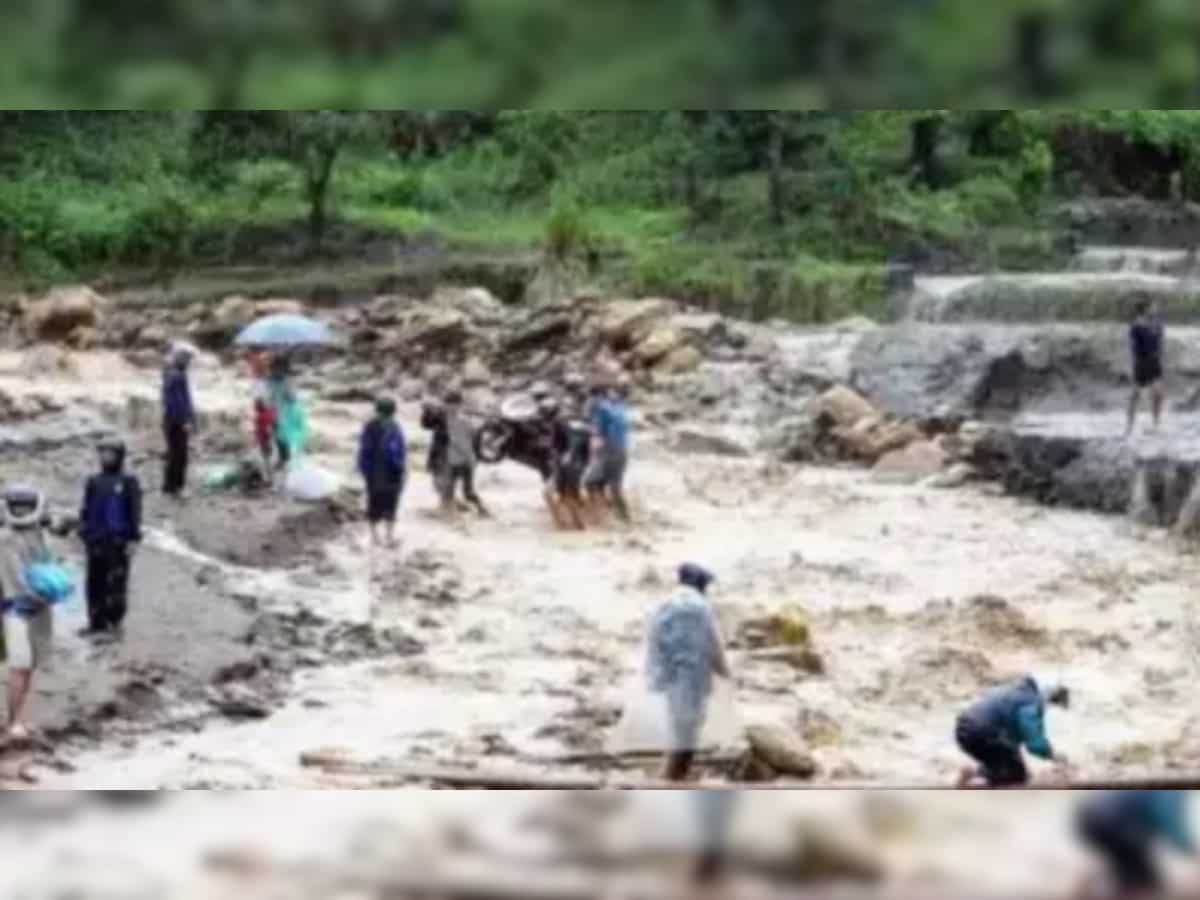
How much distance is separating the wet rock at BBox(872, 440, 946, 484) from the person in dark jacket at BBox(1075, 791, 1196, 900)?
2.13ft

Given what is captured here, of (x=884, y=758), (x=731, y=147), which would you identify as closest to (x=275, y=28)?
(x=731, y=147)

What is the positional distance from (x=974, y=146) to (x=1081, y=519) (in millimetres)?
975

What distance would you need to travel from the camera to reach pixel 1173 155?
3.65 meters

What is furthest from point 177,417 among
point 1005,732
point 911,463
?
point 1005,732

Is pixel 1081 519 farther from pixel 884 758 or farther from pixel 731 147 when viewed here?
pixel 731 147

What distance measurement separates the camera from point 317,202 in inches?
144

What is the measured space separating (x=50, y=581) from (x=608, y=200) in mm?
1050

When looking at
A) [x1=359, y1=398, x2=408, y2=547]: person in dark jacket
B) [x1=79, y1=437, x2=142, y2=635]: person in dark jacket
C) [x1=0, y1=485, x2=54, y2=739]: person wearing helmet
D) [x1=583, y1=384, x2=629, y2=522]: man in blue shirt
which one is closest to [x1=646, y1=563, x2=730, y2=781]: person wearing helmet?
[x1=583, y1=384, x2=629, y2=522]: man in blue shirt

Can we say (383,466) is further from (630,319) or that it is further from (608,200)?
(608,200)

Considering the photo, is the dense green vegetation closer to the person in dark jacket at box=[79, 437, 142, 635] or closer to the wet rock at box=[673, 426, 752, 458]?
the wet rock at box=[673, 426, 752, 458]

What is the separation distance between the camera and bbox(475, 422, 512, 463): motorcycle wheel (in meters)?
3.93

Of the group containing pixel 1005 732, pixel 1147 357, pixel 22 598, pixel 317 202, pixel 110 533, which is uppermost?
pixel 317 202

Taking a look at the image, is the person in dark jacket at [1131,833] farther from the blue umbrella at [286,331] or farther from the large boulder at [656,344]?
the blue umbrella at [286,331]

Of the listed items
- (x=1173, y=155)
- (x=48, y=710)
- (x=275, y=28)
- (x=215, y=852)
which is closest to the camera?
(x=275, y=28)
